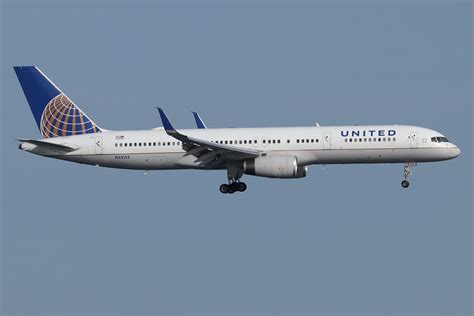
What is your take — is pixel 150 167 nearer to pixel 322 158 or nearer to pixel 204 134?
pixel 204 134

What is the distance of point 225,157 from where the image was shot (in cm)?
6231

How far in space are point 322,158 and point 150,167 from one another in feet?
34.3

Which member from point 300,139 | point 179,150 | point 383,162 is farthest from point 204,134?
point 383,162

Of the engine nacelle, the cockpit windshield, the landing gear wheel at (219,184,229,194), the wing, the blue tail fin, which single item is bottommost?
the landing gear wheel at (219,184,229,194)

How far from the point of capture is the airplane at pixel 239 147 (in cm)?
6153

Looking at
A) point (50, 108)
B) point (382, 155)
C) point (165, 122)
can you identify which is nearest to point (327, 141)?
point (382, 155)

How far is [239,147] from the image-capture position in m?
63.3

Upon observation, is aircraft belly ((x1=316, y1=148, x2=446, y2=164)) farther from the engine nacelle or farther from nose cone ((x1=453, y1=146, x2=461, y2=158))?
the engine nacelle

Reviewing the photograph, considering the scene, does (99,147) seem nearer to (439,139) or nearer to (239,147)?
(239,147)

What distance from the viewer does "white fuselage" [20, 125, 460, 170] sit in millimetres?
61625

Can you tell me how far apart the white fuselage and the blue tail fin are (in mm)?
1394

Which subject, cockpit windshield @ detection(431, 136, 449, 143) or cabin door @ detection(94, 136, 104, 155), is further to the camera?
cabin door @ detection(94, 136, 104, 155)

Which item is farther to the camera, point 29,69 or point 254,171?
point 29,69

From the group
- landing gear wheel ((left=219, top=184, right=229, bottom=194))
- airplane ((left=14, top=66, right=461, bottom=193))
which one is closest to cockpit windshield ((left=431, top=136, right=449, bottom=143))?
airplane ((left=14, top=66, right=461, bottom=193))
